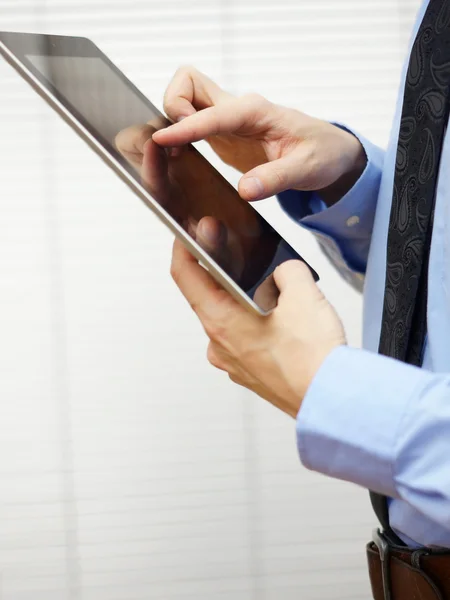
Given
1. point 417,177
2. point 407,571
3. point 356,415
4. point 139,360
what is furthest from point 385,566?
point 139,360

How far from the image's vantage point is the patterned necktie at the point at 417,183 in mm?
600

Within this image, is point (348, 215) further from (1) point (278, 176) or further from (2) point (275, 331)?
(2) point (275, 331)

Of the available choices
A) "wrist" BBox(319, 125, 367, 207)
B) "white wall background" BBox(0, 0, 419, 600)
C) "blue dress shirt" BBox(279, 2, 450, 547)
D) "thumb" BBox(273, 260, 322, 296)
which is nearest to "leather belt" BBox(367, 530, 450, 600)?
"blue dress shirt" BBox(279, 2, 450, 547)

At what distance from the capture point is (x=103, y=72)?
0.65m

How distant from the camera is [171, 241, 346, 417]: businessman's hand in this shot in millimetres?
494

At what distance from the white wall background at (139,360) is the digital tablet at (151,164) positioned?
0.76 m

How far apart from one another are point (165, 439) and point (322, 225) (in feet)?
2.43

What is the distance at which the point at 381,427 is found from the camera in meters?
0.44

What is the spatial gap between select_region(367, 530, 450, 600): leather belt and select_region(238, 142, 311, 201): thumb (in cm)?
33

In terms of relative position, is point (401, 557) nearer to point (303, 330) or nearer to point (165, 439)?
point (303, 330)

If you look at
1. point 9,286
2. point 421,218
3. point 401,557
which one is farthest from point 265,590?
point 421,218

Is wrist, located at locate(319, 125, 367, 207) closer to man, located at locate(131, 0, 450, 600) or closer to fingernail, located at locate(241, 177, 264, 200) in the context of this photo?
man, located at locate(131, 0, 450, 600)

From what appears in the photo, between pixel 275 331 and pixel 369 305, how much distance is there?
26cm

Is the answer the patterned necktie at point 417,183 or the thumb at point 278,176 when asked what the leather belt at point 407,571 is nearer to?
the patterned necktie at point 417,183
